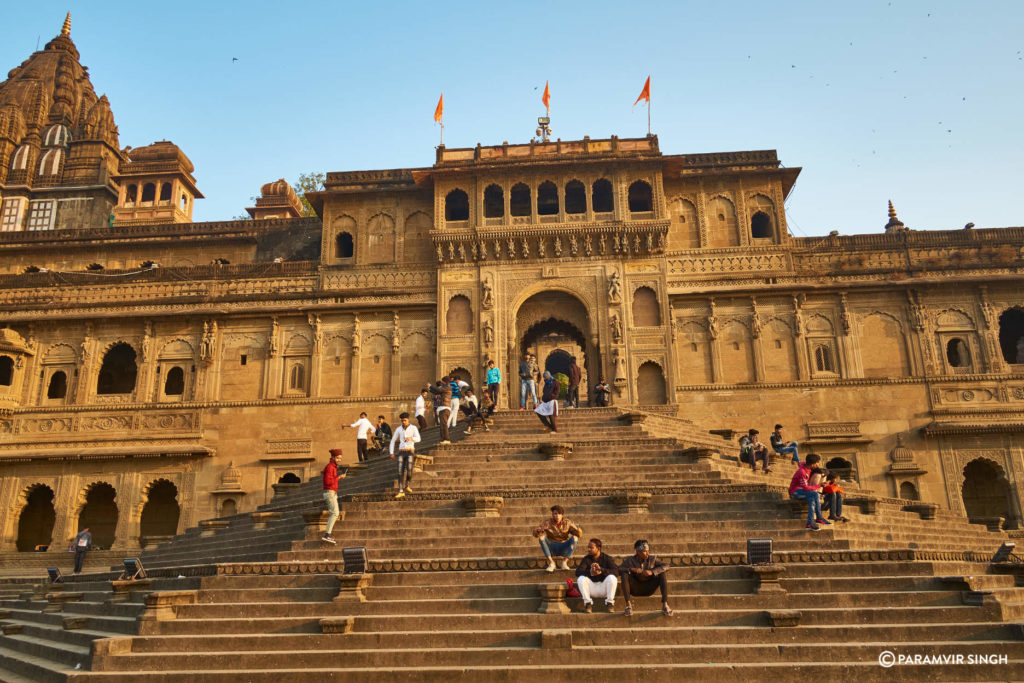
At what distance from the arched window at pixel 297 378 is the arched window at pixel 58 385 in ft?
29.3

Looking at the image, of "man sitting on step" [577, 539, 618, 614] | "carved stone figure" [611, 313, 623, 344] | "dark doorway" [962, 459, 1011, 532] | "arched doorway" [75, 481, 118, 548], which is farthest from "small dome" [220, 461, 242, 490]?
"dark doorway" [962, 459, 1011, 532]

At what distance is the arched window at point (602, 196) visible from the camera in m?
29.2

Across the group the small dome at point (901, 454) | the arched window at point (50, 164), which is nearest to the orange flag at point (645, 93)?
the small dome at point (901, 454)

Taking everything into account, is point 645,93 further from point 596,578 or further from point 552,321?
point 596,578

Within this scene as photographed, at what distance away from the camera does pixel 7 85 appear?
50.5 meters

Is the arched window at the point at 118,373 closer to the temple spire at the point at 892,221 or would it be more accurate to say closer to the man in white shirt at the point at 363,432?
the man in white shirt at the point at 363,432

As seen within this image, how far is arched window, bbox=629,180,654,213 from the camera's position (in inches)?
1172

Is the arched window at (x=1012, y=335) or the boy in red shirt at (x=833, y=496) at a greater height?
the arched window at (x=1012, y=335)

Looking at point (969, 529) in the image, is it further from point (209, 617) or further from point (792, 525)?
point (209, 617)

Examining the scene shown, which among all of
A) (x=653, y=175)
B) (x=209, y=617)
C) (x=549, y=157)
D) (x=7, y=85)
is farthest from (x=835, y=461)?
(x=7, y=85)

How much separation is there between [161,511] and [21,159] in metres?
27.3

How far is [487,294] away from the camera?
2850cm

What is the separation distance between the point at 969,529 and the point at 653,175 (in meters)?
16.5

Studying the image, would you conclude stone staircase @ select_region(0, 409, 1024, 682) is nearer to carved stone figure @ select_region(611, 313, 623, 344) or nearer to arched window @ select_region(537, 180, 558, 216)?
carved stone figure @ select_region(611, 313, 623, 344)
